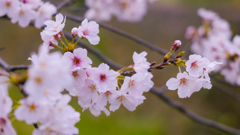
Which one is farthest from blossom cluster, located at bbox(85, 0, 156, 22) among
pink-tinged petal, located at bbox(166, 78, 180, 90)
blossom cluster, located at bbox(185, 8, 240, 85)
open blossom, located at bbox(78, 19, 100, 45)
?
pink-tinged petal, located at bbox(166, 78, 180, 90)

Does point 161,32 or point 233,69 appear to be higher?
point 233,69

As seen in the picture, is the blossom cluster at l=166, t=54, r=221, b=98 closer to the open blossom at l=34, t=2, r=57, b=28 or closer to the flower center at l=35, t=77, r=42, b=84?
the flower center at l=35, t=77, r=42, b=84

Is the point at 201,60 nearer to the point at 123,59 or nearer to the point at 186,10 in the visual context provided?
the point at 123,59

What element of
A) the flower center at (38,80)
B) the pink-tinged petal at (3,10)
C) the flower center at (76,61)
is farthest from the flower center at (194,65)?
the pink-tinged petal at (3,10)

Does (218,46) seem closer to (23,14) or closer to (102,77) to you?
(102,77)

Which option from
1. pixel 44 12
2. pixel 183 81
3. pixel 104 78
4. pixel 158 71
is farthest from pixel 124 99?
pixel 158 71

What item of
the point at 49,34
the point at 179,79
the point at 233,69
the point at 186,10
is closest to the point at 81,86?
the point at 49,34
